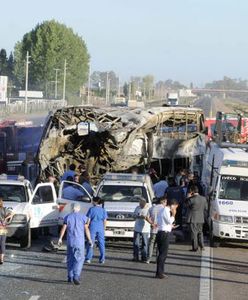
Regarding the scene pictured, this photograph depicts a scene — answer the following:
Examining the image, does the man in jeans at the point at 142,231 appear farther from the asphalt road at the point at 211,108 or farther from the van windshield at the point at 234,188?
the asphalt road at the point at 211,108

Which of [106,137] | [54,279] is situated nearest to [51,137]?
[106,137]

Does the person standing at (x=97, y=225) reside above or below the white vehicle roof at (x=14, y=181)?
below

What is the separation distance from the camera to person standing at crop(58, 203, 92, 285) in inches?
537

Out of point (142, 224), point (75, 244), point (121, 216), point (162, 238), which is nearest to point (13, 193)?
point (121, 216)

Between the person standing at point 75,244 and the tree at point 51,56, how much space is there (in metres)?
112

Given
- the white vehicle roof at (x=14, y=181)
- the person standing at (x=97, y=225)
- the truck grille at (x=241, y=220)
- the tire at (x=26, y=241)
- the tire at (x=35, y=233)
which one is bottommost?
the tire at (x=35, y=233)

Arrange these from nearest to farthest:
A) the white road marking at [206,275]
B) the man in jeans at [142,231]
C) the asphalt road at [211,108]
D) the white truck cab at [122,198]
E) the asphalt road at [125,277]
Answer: the asphalt road at [125,277], the white road marking at [206,275], the man in jeans at [142,231], the white truck cab at [122,198], the asphalt road at [211,108]

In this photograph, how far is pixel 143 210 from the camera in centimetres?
1706

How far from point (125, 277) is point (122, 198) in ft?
18.3

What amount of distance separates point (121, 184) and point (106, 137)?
259 inches

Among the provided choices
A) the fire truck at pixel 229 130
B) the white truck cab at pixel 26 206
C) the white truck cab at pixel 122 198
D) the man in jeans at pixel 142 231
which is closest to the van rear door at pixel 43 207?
the white truck cab at pixel 26 206

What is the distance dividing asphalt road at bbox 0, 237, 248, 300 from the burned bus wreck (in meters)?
7.47

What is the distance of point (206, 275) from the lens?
15.7 m

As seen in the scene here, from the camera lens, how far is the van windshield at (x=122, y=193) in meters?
20.4
